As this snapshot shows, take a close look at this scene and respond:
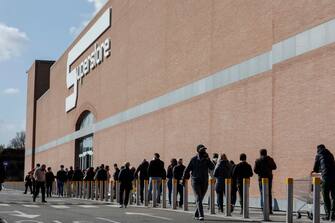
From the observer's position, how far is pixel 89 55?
56250mm

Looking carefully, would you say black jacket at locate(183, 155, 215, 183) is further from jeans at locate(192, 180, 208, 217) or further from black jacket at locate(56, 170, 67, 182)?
black jacket at locate(56, 170, 67, 182)

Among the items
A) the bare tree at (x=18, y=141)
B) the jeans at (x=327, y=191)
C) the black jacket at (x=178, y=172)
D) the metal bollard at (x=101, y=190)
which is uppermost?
the bare tree at (x=18, y=141)

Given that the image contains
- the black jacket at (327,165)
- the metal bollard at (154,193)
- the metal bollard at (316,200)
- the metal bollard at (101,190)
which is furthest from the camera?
the metal bollard at (101,190)

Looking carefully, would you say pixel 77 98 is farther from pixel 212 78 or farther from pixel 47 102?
pixel 212 78

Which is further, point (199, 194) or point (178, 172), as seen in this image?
point (178, 172)

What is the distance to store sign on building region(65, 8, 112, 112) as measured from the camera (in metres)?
50.4

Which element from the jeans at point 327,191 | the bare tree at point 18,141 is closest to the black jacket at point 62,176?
the jeans at point 327,191

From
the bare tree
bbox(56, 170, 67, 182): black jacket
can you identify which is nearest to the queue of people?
bbox(56, 170, 67, 182): black jacket

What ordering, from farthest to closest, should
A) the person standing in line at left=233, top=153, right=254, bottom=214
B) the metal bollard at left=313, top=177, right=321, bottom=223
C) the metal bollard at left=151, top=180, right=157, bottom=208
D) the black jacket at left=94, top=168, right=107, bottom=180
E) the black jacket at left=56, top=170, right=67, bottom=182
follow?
the black jacket at left=56, top=170, right=67, bottom=182, the black jacket at left=94, top=168, right=107, bottom=180, the metal bollard at left=151, top=180, right=157, bottom=208, the person standing in line at left=233, top=153, right=254, bottom=214, the metal bollard at left=313, top=177, right=321, bottom=223

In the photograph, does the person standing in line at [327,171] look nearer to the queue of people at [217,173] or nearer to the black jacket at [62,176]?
the queue of people at [217,173]

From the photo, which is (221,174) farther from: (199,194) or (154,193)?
(154,193)

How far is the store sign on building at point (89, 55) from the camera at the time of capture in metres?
50.4

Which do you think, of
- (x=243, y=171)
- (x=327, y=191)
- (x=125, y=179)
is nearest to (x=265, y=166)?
(x=243, y=171)

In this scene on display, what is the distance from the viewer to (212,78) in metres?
29.0
